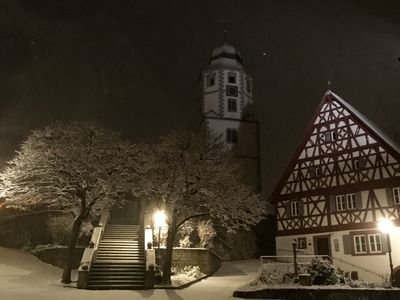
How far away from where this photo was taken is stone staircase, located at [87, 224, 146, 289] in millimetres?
19516

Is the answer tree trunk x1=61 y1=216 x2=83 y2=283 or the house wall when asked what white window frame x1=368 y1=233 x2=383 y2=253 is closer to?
the house wall

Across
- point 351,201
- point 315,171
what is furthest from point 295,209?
point 351,201

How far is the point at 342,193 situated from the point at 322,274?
13079mm

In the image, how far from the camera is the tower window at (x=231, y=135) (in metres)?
48.3

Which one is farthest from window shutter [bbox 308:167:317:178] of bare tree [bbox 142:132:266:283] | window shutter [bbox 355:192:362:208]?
bare tree [bbox 142:132:266:283]

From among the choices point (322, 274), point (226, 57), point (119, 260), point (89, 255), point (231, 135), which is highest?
point (226, 57)

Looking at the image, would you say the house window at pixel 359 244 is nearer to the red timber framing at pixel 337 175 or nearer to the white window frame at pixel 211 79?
the red timber framing at pixel 337 175

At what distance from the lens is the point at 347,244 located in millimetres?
29609


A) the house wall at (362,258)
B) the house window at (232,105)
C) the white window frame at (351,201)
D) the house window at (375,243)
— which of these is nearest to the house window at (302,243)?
the house wall at (362,258)

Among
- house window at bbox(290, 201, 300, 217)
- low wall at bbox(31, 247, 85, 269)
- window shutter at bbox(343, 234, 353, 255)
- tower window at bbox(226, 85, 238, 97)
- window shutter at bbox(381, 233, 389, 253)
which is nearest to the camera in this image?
low wall at bbox(31, 247, 85, 269)

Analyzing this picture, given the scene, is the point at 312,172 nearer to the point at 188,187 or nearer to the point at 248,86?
the point at 188,187

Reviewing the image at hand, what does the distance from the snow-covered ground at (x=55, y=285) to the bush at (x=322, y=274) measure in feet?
12.4

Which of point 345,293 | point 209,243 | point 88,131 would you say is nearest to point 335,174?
point 209,243

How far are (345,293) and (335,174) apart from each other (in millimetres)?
15805
